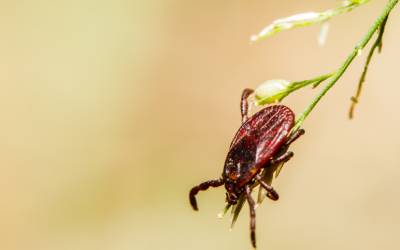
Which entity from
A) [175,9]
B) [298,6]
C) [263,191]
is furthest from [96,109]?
[263,191]

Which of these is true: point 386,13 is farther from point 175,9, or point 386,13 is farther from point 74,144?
point 175,9

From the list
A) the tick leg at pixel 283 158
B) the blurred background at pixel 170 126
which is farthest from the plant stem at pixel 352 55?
the blurred background at pixel 170 126

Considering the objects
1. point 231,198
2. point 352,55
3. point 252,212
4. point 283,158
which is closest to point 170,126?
point 252,212

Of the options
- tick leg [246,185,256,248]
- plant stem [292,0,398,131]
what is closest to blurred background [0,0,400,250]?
tick leg [246,185,256,248]

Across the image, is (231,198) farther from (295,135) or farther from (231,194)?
(295,135)

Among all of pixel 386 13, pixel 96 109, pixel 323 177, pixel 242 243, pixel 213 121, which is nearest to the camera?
pixel 386 13

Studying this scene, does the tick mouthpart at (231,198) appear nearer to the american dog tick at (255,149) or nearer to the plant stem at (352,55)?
the american dog tick at (255,149)
